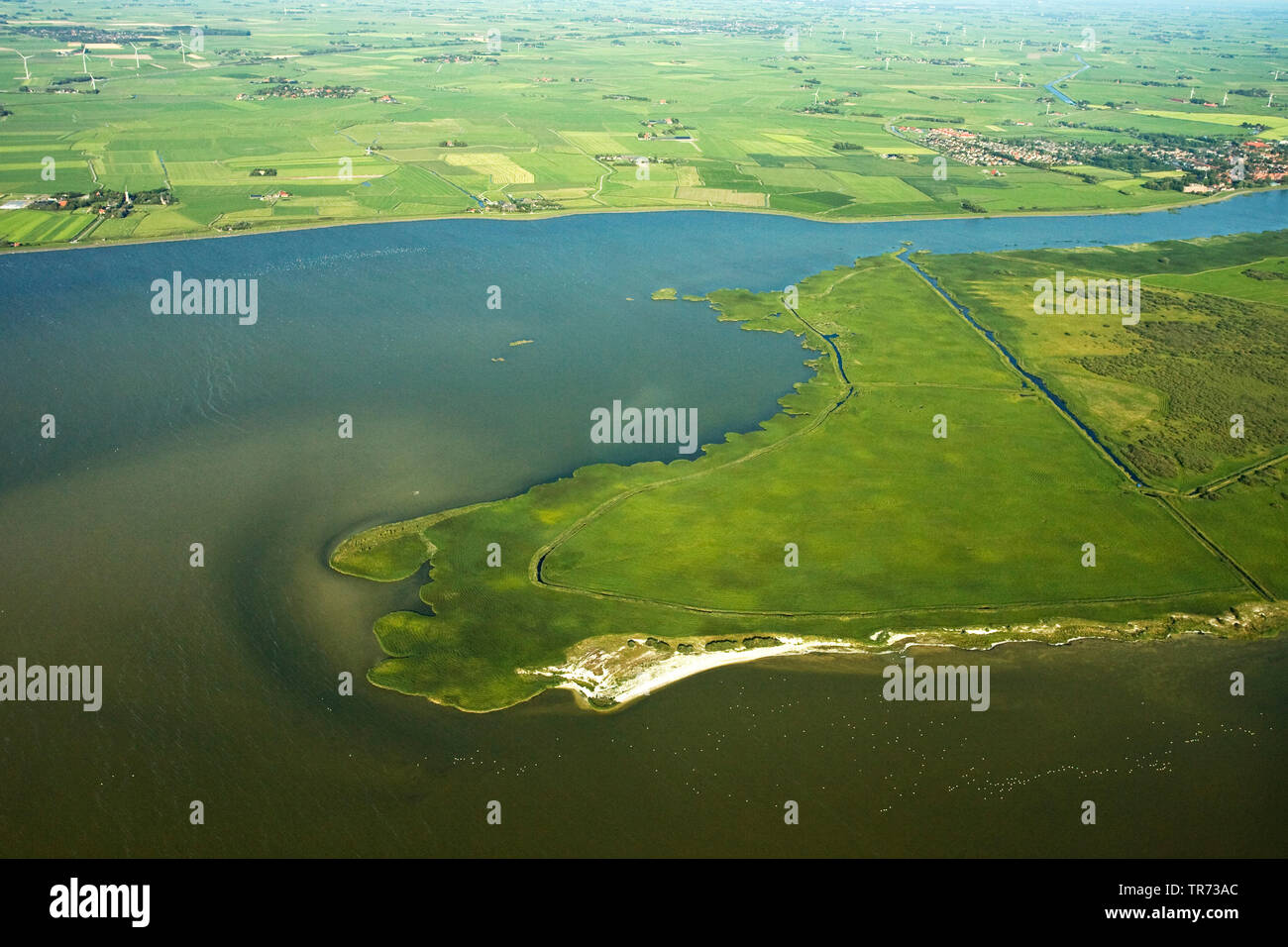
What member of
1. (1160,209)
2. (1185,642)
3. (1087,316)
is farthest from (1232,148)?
(1185,642)

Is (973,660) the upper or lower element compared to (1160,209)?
lower

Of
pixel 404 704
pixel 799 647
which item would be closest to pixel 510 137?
pixel 799 647

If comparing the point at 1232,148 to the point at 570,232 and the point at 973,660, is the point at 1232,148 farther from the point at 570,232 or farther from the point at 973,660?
the point at 973,660

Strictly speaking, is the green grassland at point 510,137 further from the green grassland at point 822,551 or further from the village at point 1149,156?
the green grassland at point 822,551

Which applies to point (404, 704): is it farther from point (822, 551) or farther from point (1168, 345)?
point (1168, 345)

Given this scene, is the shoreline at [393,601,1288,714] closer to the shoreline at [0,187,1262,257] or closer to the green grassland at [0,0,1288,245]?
the shoreline at [0,187,1262,257]

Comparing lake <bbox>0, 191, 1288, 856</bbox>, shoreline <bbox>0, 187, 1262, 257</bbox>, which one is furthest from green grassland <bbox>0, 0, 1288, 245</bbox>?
lake <bbox>0, 191, 1288, 856</bbox>
